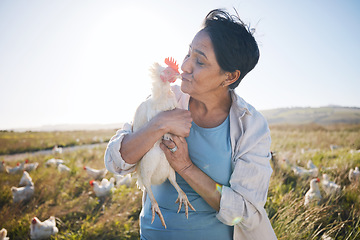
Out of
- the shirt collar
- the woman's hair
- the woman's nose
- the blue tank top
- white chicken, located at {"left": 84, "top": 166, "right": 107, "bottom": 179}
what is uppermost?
the woman's hair

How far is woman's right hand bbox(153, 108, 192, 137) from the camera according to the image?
4.99 feet

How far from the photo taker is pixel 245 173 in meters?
1.54

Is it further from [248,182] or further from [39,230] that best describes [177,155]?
[39,230]

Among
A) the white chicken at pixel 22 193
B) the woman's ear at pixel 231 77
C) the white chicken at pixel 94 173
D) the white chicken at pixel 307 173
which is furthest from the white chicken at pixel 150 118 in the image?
the white chicken at pixel 307 173

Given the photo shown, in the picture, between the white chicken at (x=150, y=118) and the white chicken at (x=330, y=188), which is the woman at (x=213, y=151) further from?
the white chicken at (x=330, y=188)

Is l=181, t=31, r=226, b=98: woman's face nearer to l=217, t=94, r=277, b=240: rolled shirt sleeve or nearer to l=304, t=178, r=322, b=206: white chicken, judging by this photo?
l=217, t=94, r=277, b=240: rolled shirt sleeve

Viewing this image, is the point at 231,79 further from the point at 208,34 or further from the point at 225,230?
the point at 225,230

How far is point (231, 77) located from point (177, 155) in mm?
855

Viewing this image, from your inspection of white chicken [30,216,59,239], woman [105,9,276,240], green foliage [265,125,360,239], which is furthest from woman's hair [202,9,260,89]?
white chicken [30,216,59,239]

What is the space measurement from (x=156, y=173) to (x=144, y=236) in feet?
1.77

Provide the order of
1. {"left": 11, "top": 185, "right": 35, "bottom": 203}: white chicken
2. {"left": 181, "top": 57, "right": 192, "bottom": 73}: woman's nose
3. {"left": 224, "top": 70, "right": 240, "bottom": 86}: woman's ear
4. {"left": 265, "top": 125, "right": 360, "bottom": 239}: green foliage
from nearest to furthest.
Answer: {"left": 181, "top": 57, "right": 192, "bottom": 73}: woman's nose
{"left": 224, "top": 70, "right": 240, "bottom": 86}: woman's ear
{"left": 265, "top": 125, "right": 360, "bottom": 239}: green foliage
{"left": 11, "top": 185, "right": 35, "bottom": 203}: white chicken

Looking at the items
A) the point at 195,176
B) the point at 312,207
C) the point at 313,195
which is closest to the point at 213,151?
the point at 195,176

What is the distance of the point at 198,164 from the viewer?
1713 mm

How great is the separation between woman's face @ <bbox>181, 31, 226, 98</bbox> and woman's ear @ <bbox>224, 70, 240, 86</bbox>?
11 centimetres
